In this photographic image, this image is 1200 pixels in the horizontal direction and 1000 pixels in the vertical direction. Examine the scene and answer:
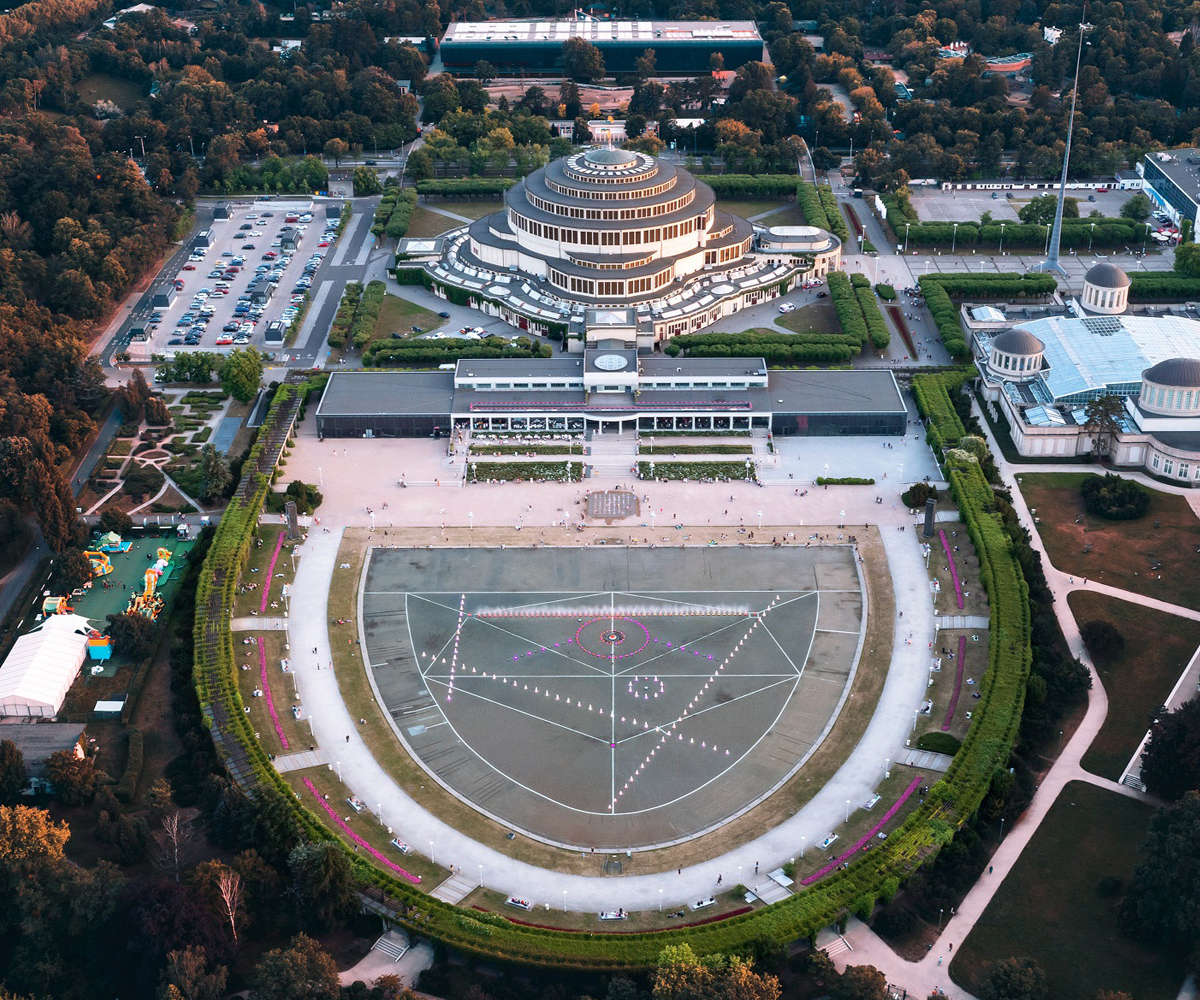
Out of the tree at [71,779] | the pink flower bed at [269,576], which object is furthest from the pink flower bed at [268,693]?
the tree at [71,779]

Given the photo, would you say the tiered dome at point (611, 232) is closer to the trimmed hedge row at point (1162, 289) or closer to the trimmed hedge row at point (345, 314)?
the trimmed hedge row at point (345, 314)

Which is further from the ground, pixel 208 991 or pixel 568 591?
pixel 208 991

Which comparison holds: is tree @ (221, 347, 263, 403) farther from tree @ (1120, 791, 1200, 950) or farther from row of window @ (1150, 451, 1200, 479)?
tree @ (1120, 791, 1200, 950)

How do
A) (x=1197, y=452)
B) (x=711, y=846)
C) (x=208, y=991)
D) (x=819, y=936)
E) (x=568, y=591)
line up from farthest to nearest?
(x=1197, y=452), (x=568, y=591), (x=711, y=846), (x=819, y=936), (x=208, y=991)

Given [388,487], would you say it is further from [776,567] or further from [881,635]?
[881,635]

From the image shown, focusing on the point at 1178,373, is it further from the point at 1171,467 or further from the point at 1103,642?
the point at 1103,642

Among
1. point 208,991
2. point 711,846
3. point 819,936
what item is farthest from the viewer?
point 711,846

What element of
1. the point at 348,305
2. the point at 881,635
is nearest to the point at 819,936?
the point at 881,635
